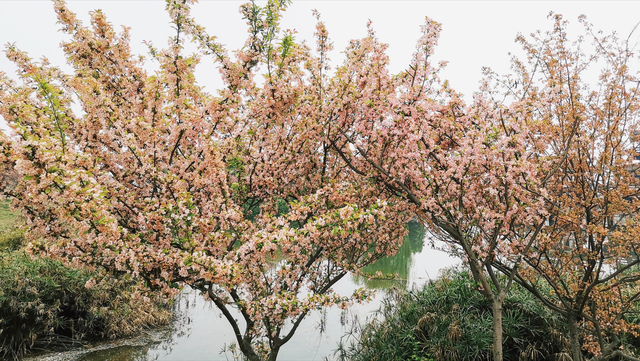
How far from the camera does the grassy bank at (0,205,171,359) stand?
7645 mm

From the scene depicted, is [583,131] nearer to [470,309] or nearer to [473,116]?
[473,116]

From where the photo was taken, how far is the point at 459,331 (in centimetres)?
682

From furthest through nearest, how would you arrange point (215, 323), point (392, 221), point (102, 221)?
1. point (215, 323)
2. point (392, 221)
3. point (102, 221)

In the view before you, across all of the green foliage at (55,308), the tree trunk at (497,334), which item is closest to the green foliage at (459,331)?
the tree trunk at (497,334)

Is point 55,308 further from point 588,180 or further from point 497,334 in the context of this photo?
point 588,180

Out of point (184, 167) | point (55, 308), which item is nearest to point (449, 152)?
point (184, 167)

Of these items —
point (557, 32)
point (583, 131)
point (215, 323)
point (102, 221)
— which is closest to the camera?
point (102, 221)

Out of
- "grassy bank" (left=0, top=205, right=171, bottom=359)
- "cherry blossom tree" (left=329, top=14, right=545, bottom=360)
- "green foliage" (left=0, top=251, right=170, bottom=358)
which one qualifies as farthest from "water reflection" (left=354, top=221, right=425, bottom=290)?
"green foliage" (left=0, top=251, right=170, bottom=358)

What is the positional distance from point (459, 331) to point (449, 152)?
4.18m

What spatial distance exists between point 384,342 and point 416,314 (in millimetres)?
1166

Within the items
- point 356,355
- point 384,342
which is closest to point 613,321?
point 384,342

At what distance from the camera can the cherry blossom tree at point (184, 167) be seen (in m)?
3.52

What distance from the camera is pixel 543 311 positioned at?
703 cm

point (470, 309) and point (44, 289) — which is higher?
point (44, 289)
